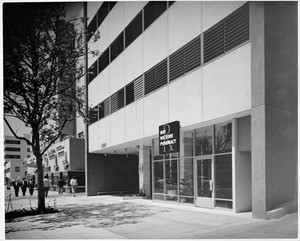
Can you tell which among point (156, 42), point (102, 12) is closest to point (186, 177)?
point (156, 42)

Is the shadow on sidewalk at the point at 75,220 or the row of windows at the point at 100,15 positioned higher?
the row of windows at the point at 100,15

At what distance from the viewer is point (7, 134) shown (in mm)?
17422

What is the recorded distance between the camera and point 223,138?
1391 cm

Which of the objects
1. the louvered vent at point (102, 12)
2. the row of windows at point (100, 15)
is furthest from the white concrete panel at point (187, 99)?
the louvered vent at point (102, 12)

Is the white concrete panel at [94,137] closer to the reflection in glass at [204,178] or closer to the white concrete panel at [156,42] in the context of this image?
the white concrete panel at [156,42]

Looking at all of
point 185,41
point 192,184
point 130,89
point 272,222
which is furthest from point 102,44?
point 272,222

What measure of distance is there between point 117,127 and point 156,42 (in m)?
7.29

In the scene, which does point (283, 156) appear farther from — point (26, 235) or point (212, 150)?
point (26, 235)

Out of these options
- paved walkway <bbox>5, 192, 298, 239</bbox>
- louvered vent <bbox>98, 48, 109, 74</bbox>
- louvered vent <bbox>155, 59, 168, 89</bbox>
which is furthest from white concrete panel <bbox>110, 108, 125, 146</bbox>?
paved walkway <bbox>5, 192, 298, 239</bbox>

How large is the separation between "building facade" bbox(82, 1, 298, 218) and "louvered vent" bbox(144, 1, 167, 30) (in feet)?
0.21

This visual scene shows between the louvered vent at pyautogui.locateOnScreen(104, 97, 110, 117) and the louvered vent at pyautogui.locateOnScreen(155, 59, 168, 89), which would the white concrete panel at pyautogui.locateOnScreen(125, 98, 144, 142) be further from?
the louvered vent at pyautogui.locateOnScreen(104, 97, 110, 117)

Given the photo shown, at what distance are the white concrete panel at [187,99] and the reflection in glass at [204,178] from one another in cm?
192

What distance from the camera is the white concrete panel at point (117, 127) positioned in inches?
861

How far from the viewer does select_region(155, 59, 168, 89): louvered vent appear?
16922 mm
